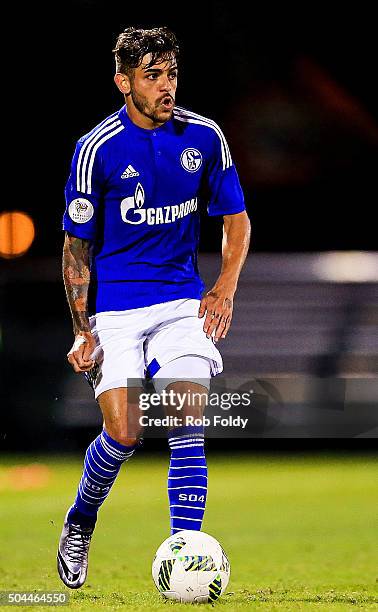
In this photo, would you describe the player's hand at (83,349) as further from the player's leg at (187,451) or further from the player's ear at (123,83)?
the player's ear at (123,83)

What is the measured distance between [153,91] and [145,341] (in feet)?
2.61

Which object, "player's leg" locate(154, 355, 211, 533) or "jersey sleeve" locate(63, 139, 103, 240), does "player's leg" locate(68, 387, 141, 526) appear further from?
"jersey sleeve" locate(63, 139, 103, 240)

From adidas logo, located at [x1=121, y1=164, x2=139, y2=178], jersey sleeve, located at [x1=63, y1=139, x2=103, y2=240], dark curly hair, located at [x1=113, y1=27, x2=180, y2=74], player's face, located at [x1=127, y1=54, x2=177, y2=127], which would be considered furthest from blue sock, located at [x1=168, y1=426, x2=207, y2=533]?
dark curly hair, located at [x1=113, y1=27, x2=180, y2=74]

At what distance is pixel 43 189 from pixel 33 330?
95cm

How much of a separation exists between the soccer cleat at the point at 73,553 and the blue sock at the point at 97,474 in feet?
0.10

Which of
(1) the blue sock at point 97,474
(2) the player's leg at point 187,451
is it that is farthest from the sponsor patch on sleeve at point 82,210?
(1) the blue sock at point 97,474

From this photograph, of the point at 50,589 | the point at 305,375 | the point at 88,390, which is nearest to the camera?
the point at 50,589

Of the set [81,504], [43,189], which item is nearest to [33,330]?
[43,189]

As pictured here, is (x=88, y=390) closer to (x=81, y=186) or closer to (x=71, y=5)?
(x=81, y=186)

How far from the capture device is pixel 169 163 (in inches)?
149

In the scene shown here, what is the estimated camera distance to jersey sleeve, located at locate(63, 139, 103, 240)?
12.3 ft

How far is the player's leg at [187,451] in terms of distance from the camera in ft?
11.7

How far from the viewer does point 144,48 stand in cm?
378

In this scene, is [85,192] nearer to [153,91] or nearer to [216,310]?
[153,91]
